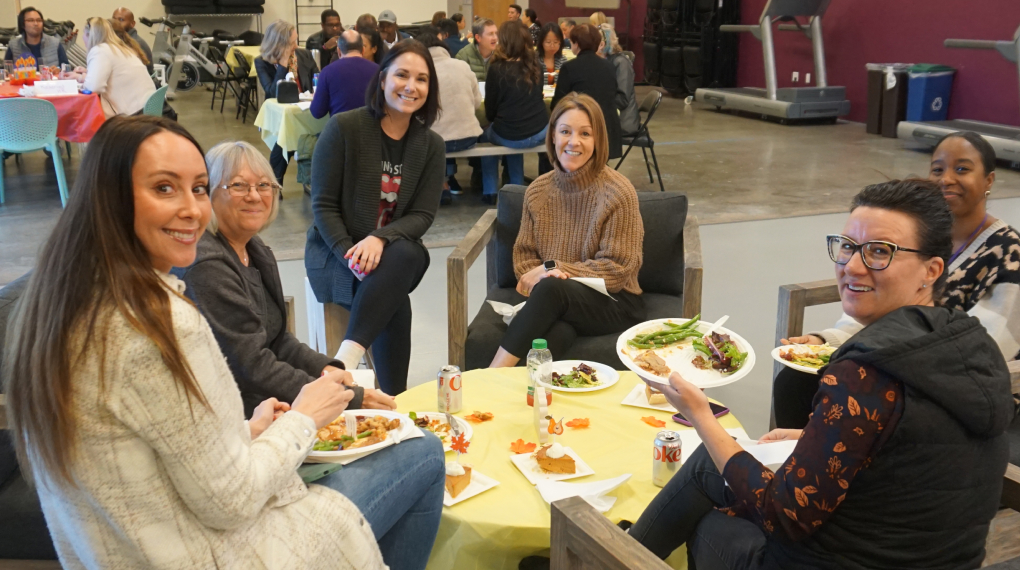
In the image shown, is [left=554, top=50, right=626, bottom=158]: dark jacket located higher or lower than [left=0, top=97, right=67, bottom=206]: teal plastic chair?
higher

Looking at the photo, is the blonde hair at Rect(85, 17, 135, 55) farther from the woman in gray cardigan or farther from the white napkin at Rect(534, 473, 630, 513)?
the white napkin at Rect(534, 473, 630, 513)

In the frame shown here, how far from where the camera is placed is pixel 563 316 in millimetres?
2994

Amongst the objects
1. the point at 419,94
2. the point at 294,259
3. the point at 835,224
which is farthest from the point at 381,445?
the point at 835,224

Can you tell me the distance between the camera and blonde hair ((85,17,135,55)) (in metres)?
6.45

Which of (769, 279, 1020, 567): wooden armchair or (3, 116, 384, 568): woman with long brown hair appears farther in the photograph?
(769, 279, 1020, 567): wooden armchair

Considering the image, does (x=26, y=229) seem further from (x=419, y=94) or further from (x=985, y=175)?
(x=985, y=175)

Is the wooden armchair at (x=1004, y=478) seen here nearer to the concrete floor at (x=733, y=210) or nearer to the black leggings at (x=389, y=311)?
the concrete floor at (x=733, y=210)

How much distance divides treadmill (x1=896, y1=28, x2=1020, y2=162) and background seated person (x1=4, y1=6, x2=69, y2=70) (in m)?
8.28

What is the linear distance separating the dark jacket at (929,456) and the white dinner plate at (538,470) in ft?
2.15

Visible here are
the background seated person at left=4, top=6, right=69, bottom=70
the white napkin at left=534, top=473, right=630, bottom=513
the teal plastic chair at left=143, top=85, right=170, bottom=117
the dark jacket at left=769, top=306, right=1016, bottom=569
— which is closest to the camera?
the dark jacket at left=769, top=306, right=1016, bottom=569

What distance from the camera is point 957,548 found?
4.57 feet

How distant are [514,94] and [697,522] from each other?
460 centimetres

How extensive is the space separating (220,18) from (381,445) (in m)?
17.1

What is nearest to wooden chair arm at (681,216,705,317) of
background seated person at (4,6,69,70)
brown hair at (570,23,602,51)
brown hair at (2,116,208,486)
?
brown hair at (2,116,208,486)
